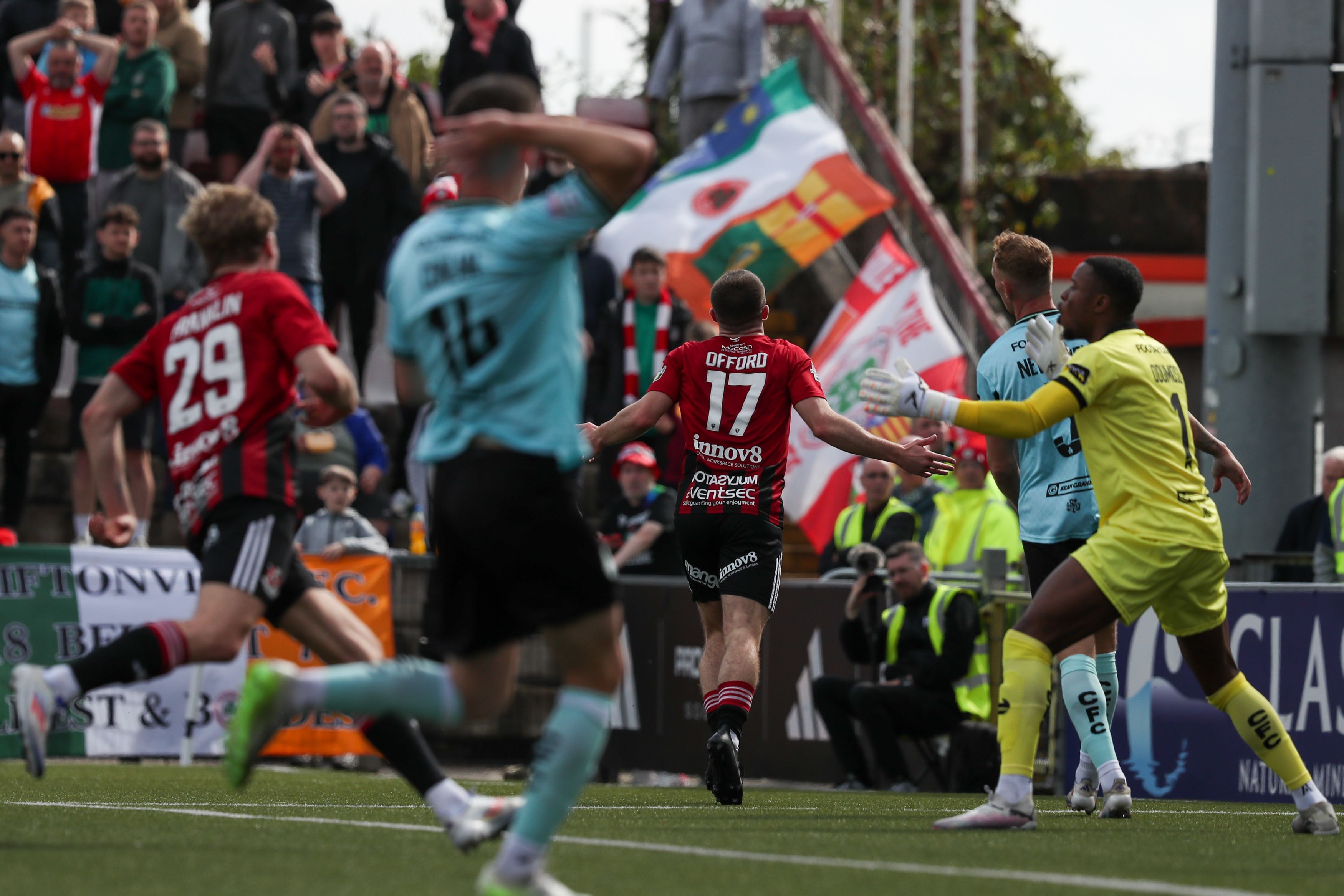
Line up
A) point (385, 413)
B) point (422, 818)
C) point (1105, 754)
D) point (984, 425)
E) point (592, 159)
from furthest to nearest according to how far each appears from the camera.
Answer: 1. point (385, 413)
2. point (1105, 754)
3. point (422, 818)
4. point (984, 425)
5. point (592, 159)

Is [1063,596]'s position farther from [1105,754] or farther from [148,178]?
[148,178]

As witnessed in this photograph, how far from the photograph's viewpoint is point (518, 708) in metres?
14.1

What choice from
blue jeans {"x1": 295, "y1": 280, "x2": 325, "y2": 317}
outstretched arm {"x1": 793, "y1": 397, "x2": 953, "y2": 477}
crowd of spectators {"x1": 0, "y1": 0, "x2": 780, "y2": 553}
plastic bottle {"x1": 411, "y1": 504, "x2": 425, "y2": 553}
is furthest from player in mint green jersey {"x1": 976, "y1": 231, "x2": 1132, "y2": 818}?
blue jeans {"x1": 295, "y1": 280, "x2": 325, "y2": 317}

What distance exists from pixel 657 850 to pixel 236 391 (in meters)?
1.92

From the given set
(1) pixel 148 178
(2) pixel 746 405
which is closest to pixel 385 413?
(1) pixel 148 178

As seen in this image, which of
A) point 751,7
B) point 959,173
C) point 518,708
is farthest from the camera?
point 959,173

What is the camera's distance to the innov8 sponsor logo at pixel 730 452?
8.41 meters

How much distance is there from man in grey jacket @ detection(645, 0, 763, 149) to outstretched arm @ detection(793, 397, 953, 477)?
10.1 metres

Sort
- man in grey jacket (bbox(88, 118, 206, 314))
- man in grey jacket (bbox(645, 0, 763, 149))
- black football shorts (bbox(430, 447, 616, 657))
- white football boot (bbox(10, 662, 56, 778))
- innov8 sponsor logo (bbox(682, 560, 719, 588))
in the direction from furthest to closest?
man in grey jacket (bbox(645, 0, 763, 149)) < man in grey jacket (bbox(88, 118, 206, 314)) < innov8 sponsor logo (bbox(682, 560, 719, 588)) < white football boot (bbox(10, 662, 56, 778)) < black football shorts (bbox(430, 447, 616, 657))

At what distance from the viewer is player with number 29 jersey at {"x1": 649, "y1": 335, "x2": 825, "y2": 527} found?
27.5ft

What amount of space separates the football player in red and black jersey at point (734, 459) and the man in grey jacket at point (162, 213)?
24.2ft

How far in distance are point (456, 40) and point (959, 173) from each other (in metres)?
9.43

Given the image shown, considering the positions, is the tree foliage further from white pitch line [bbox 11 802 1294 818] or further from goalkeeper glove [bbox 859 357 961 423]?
goalkeeper glove [bbox 859 357 961 423]

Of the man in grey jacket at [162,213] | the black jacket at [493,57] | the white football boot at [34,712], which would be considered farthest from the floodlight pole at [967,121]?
the white football boot at [34,712]
